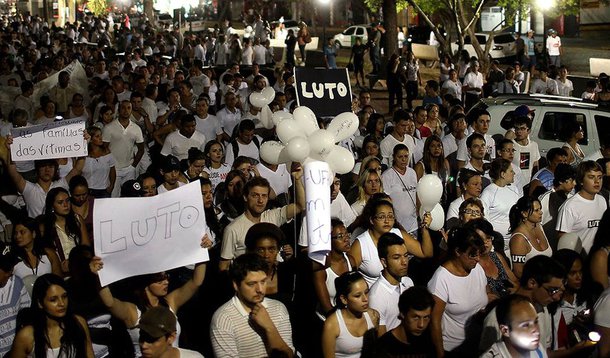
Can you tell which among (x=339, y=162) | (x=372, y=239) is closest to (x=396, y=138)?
(x=339, y=162)

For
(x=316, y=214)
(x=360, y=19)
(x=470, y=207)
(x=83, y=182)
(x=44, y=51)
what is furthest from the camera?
(x=360, y=19)

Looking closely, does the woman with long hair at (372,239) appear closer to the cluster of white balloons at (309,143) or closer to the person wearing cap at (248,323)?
the cluster of white balloons at (309,143)

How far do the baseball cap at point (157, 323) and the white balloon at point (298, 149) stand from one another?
9.46ft

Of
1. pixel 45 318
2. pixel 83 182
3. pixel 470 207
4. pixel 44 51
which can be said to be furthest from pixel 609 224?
pixel 44 51

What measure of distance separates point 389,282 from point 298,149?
1926 millimetres

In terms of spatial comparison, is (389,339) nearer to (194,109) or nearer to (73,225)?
(73,225)

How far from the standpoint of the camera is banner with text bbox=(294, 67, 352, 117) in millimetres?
9648

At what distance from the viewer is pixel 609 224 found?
667 centimetres

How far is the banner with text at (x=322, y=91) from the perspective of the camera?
31.7 ft

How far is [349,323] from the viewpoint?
571 centimetres

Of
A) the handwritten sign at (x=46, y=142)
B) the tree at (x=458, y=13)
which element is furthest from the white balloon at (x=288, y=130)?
the tree at (x=458, y=13)

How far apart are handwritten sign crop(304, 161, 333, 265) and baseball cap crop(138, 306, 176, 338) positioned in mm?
1408

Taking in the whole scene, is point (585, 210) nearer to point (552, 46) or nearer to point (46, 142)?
point (46, 142)

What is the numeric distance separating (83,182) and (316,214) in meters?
2.88
